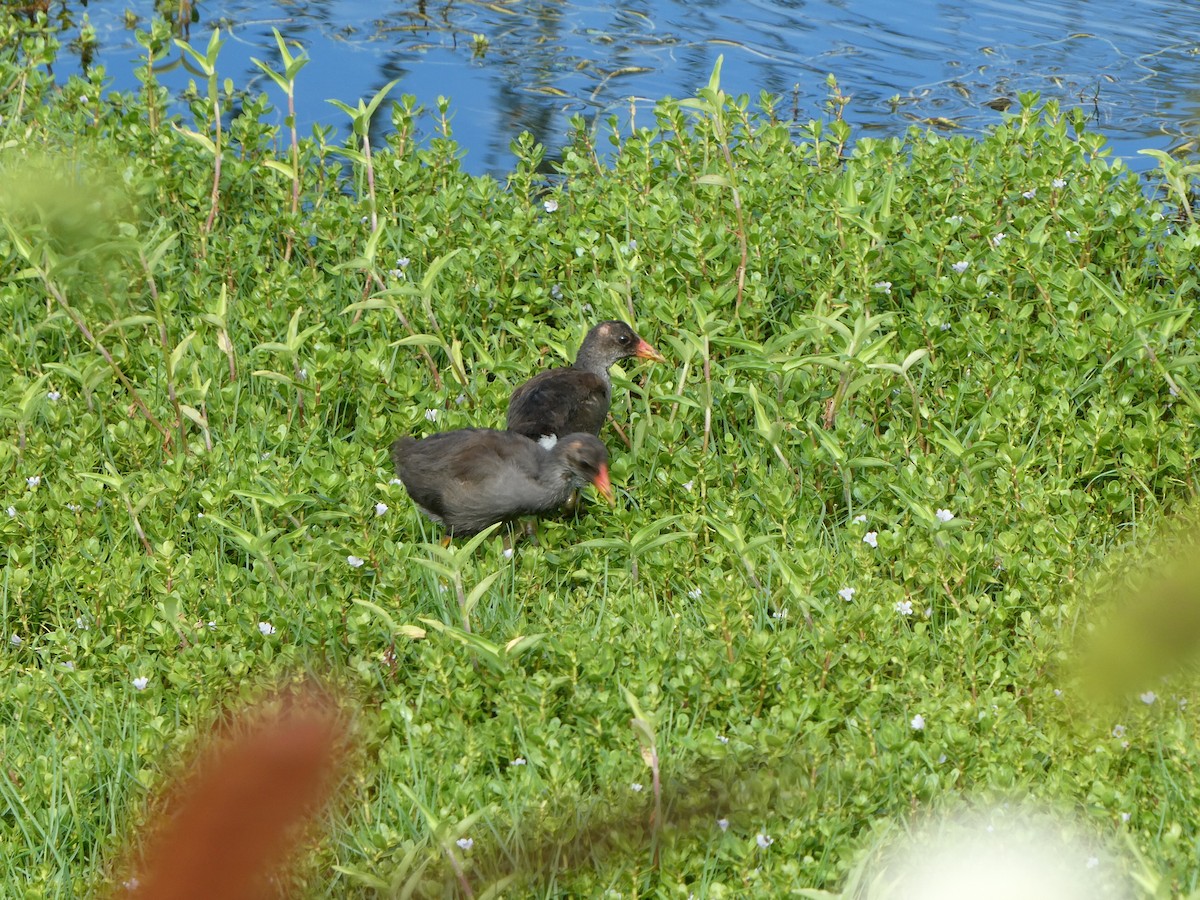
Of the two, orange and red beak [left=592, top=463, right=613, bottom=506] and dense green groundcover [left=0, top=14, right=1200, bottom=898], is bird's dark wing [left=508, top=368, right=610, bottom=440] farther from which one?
orange and red beak [left=592, top=463, right=613, bottom=506]

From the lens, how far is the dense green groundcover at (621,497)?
11.6 feet

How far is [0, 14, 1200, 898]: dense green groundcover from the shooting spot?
3.53 meters

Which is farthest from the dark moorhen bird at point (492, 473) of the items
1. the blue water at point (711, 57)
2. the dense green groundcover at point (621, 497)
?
the blue water at point (711, 57)

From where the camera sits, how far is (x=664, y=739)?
3781 millimetres

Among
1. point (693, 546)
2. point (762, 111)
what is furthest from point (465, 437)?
point (762, 111)

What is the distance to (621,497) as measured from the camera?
16.6 feet

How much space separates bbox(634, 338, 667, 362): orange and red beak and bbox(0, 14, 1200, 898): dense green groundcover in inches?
3.0

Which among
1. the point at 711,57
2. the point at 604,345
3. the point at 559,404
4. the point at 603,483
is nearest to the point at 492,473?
the point at 603,483

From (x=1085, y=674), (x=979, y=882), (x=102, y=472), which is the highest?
(x=1085, y=674)

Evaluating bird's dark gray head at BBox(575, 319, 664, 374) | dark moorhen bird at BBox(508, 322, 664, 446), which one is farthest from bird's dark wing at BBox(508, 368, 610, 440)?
bird's dark gray head at BBox(575, 319, 664, 374)

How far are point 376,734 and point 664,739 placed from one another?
2.71ft

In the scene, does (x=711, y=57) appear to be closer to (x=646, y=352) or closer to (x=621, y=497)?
(x=646, y=352)

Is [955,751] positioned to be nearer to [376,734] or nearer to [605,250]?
[376,734]

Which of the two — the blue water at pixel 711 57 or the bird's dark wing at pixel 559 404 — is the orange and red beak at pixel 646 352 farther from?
the blue water at pixel 711 57
